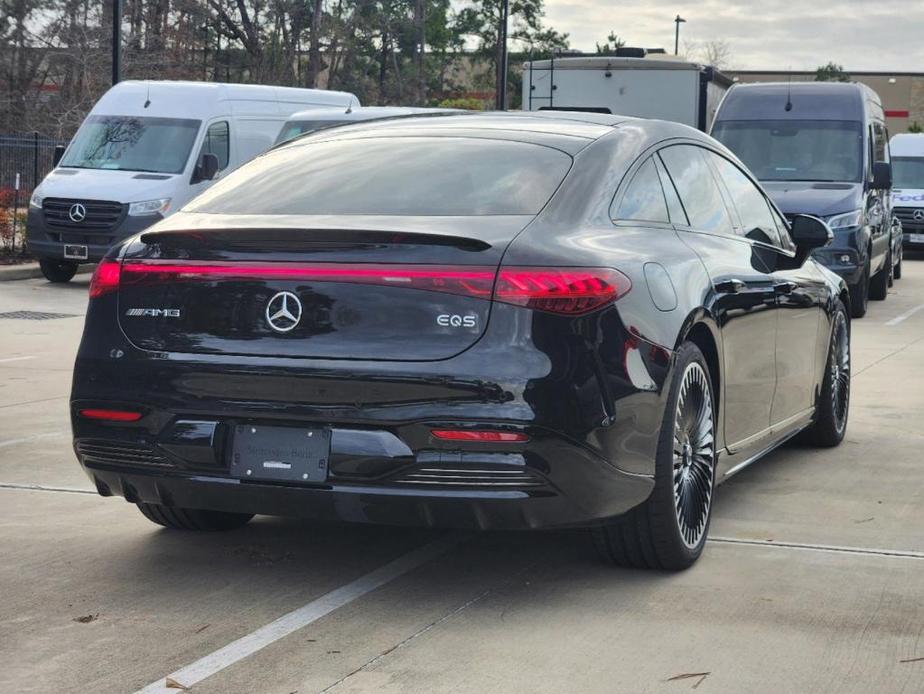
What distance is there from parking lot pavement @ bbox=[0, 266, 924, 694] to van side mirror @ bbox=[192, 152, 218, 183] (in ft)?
41.1

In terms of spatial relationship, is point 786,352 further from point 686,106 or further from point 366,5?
point 366,5

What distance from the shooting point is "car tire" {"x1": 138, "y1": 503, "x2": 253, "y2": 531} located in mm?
5777

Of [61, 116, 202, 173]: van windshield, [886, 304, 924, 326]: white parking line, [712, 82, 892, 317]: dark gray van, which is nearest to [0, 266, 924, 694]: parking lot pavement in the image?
[886, 304, 924, 326]: white parking line

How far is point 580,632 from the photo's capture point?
15.2 feet

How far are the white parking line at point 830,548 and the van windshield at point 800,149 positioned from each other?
12208mm

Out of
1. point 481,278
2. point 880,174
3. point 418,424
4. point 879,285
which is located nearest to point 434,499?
point 418,424

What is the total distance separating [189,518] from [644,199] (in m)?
2.02

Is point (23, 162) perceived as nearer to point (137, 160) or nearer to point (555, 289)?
point (137, 160)

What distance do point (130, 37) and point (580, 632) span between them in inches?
1478

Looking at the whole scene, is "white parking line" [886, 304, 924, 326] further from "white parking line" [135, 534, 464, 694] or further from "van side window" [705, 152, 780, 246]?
"white parking line" [135, 534, 464, 694]

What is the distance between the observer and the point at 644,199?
18.5 feet

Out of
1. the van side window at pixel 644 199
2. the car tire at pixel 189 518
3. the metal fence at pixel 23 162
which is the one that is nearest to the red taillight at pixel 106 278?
the car tire at pixel 189 518

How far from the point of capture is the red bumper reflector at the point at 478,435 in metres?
4.63

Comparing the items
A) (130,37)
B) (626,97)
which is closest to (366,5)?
(130,37)
